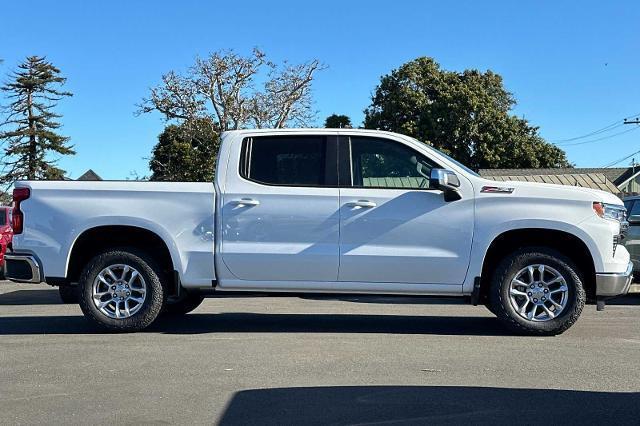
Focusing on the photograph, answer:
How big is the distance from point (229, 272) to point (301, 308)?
277 centimetres

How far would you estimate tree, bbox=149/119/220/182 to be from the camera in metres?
31.0

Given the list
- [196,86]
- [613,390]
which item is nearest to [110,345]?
[613,390]

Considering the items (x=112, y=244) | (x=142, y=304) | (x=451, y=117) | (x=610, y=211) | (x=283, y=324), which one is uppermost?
(x=451, y=117)

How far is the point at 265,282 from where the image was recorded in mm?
7246

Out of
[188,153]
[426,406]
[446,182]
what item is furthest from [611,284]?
[188,153]

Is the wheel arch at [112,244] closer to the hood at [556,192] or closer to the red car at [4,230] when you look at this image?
the hood at [556,192]

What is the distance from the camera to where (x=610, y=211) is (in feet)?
23.4

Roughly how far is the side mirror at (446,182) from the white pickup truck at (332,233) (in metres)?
0.02

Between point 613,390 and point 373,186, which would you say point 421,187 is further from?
point 613,390

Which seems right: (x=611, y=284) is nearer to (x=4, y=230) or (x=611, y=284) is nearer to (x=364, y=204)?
(x=364, y=204)

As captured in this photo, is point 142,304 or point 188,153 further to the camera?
point 188,153

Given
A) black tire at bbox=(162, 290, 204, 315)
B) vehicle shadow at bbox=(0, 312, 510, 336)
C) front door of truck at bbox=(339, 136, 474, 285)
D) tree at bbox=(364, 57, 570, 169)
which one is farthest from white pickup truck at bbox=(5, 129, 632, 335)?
tree at bbox=(364, 57, 570, 169)

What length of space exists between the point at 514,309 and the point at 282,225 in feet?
8.28

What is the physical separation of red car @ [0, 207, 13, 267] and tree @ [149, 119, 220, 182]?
1138 centimetres
